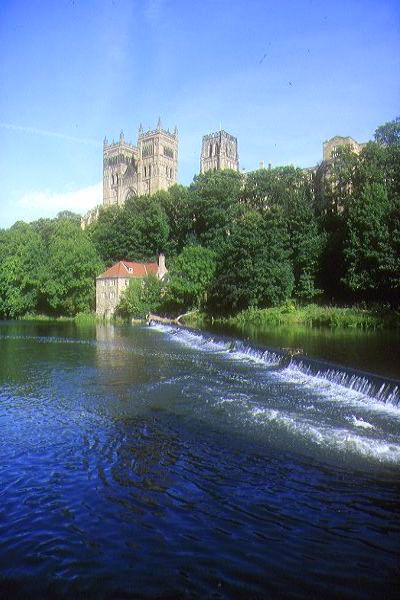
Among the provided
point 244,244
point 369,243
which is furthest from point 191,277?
point 369,243

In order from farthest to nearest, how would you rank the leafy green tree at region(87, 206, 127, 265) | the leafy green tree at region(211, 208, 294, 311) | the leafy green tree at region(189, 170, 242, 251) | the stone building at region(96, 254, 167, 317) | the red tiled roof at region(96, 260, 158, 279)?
the leafy green tree at region(87, 206, 127, 265) < the leafy green tree at region(189, 170, 242, 251) < the red tiled roof at region(96, 260, 158, 279) < the stone building at region(96, 254, 167, 317) < the leafy green tree at region(211, 208, 294, 311)

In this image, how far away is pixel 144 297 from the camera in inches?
2763

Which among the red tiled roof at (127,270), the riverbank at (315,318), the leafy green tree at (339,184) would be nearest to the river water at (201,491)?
the riverbank at (315,318)

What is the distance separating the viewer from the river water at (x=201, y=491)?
6.27 m

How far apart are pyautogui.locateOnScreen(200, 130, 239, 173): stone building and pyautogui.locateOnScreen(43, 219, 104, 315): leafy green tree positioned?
82.3 meters

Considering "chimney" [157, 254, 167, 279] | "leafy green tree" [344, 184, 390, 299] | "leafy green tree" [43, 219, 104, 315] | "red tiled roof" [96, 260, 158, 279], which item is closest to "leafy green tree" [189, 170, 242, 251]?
"chimney" [157, 254, 167, 279]

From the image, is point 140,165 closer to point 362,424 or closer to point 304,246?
point 304,246

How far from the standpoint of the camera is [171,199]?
88.1 metres

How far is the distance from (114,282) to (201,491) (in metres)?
68.6

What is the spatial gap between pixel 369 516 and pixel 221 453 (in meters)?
3.77

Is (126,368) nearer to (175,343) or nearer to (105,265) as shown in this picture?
(175,343)

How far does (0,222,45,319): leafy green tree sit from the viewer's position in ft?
259

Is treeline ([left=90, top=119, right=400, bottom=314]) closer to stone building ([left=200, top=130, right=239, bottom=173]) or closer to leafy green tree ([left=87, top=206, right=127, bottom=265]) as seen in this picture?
leafy green tree ([left=87, top=206, right=127, bottom=265])

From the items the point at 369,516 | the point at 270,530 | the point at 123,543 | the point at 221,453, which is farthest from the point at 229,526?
Result: the point at 221,453
